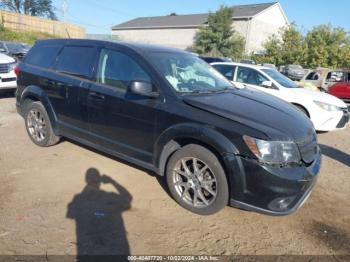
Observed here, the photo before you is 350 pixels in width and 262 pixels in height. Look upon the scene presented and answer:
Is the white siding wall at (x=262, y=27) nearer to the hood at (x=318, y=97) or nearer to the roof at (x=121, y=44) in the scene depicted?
the hood at (x=318, y=97)

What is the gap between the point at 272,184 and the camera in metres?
3.14

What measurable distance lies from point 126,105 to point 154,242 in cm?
170

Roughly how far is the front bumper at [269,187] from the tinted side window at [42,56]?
3.58 metres

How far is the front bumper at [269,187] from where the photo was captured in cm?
315

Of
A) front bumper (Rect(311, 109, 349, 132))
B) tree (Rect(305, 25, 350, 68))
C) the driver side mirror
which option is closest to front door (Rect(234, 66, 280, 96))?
front bumper (Rect(311, 109, 349, 132))

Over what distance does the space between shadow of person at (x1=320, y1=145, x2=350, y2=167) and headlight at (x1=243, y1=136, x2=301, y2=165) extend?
323 centimetres

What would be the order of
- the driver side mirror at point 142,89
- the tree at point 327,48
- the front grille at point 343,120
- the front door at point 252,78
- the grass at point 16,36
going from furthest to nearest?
the tree at point 327,48 < the grass at point 16,36 < the front door at point 252,78 < the front grille at point 343,120 < the driver side mirror at point 142,89

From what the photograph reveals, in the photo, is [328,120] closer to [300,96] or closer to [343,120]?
[343,120]

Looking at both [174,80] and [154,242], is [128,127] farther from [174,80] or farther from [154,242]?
[154,242]

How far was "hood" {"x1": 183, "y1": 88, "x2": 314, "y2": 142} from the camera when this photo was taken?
334cm

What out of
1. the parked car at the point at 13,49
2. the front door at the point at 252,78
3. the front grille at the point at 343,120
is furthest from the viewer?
the parked car at the point at 13,49

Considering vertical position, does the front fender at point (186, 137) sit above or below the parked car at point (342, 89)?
above

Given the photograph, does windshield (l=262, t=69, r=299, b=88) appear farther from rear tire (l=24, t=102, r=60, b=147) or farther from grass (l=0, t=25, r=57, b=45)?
grass (l=0, t=25, r=57, b=45)

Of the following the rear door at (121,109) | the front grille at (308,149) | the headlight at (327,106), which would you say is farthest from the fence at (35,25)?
the front grille at (308,149)
